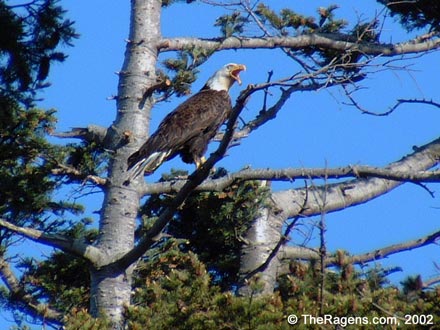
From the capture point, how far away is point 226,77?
12320mm

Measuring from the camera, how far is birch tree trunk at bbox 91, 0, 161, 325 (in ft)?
35.2

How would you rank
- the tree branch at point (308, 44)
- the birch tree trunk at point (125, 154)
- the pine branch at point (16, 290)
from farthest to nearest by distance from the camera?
the pine branch at point (16, 290)
the tree branch at point (308, 44)
the birch tree trunk at point (125, 154)

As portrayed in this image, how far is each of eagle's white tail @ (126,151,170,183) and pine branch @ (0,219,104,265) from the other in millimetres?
611

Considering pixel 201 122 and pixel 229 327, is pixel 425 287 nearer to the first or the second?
pixel 229 327

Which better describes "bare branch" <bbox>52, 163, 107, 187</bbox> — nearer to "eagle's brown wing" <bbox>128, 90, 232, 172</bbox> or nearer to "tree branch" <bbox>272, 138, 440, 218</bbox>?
"eagle's brown wing" <bbox>128, 90, 232, 172</bbox>

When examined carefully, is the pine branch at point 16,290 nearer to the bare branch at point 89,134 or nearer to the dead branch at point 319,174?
the bare branch at point 89,134

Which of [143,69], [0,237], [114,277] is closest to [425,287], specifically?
[114,277]

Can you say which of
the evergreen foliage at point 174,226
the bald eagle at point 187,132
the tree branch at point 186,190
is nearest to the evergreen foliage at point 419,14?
the evergreen foliage at point 174,226

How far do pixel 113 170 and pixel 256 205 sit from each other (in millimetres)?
1464

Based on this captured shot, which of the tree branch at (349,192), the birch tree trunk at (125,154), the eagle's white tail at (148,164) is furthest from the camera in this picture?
the tree branch at (349,192)

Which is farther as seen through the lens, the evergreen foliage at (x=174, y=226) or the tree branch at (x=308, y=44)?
the tree branch at (x=308, y=44)

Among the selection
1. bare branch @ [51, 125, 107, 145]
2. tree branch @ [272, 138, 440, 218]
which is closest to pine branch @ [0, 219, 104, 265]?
bare branch @ [51, 125, 107, 145]

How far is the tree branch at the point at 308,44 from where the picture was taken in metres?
11.7

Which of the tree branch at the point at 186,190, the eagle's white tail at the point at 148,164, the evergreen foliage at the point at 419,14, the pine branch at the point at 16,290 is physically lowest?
the tree branch at the point at 186,190
